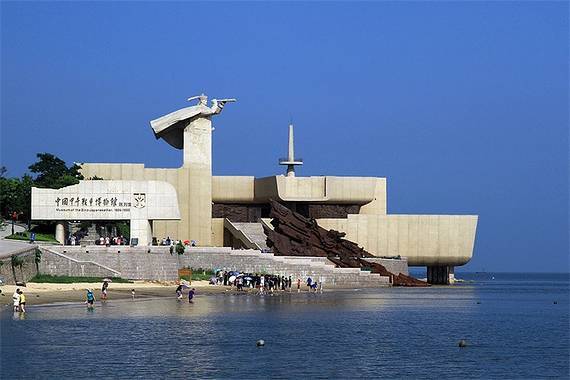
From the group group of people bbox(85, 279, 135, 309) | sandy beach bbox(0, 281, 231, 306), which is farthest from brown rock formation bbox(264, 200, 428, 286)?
group of people bbox(85, 279, 135, 309)

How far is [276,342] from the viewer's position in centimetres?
3528

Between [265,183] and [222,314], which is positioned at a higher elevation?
[265,183]

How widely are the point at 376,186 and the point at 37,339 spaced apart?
60462 millimetres

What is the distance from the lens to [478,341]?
124 feet

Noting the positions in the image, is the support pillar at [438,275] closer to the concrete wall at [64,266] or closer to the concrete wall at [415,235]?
the concrete wall at [415,235]

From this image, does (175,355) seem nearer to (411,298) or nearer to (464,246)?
(411,298)

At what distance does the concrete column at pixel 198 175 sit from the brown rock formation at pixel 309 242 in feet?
25.7

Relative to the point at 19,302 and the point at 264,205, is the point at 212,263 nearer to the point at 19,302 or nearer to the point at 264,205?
the point at 264,205

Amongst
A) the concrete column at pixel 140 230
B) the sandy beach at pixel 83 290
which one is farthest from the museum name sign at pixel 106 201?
the sandy beach at pixel 83 290

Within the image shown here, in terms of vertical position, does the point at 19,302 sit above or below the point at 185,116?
below

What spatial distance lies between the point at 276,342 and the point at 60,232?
3675cm

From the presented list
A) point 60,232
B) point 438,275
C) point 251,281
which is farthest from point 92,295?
point 438,275

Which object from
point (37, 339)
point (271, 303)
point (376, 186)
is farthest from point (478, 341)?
point (376, 186)

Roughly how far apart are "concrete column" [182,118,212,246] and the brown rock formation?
25.7 feet
